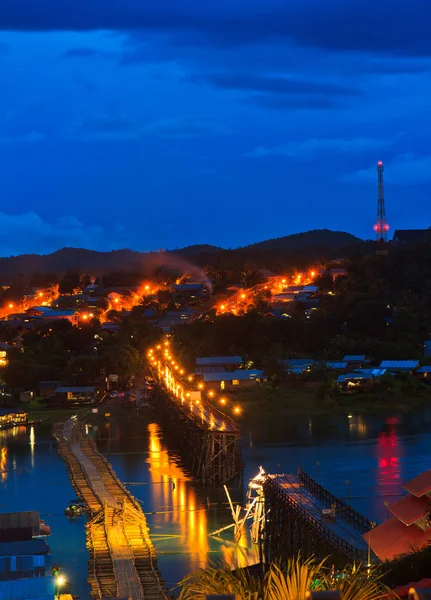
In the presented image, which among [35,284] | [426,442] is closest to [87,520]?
[426,442]

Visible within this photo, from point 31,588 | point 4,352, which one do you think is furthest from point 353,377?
point 31,588

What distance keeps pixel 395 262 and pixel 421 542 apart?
2287 inches

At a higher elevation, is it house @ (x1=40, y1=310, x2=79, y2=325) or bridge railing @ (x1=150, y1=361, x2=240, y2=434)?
house @ (x1=40, y1=310, x2=79, y2=325)

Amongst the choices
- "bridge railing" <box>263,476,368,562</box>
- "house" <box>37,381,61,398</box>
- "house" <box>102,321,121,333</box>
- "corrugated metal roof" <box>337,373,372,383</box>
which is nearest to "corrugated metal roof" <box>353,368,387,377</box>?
"corrugated metal roof" <box>337,373,372,383</box>

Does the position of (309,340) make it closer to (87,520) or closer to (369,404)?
(369,404)

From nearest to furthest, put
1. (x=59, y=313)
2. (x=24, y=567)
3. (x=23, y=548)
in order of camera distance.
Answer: (x=24, y=567)
(x=23, y=548)
(x=59, y=313)

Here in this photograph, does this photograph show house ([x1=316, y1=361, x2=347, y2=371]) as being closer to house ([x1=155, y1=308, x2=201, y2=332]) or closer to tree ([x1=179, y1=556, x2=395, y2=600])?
house ([x1=155, y1=308, x2=201, y2=332])

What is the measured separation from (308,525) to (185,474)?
42.1ft

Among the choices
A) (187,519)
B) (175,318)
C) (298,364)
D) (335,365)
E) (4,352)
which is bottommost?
(187,519)

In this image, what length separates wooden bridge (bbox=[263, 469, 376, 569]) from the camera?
1634 centimetres

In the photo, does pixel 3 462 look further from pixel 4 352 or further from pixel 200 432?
pixel 4 352

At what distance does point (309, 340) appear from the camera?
5622 cm

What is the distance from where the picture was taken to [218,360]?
52281mm

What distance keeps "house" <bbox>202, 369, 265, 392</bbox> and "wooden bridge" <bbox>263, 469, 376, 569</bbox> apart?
25.5m
